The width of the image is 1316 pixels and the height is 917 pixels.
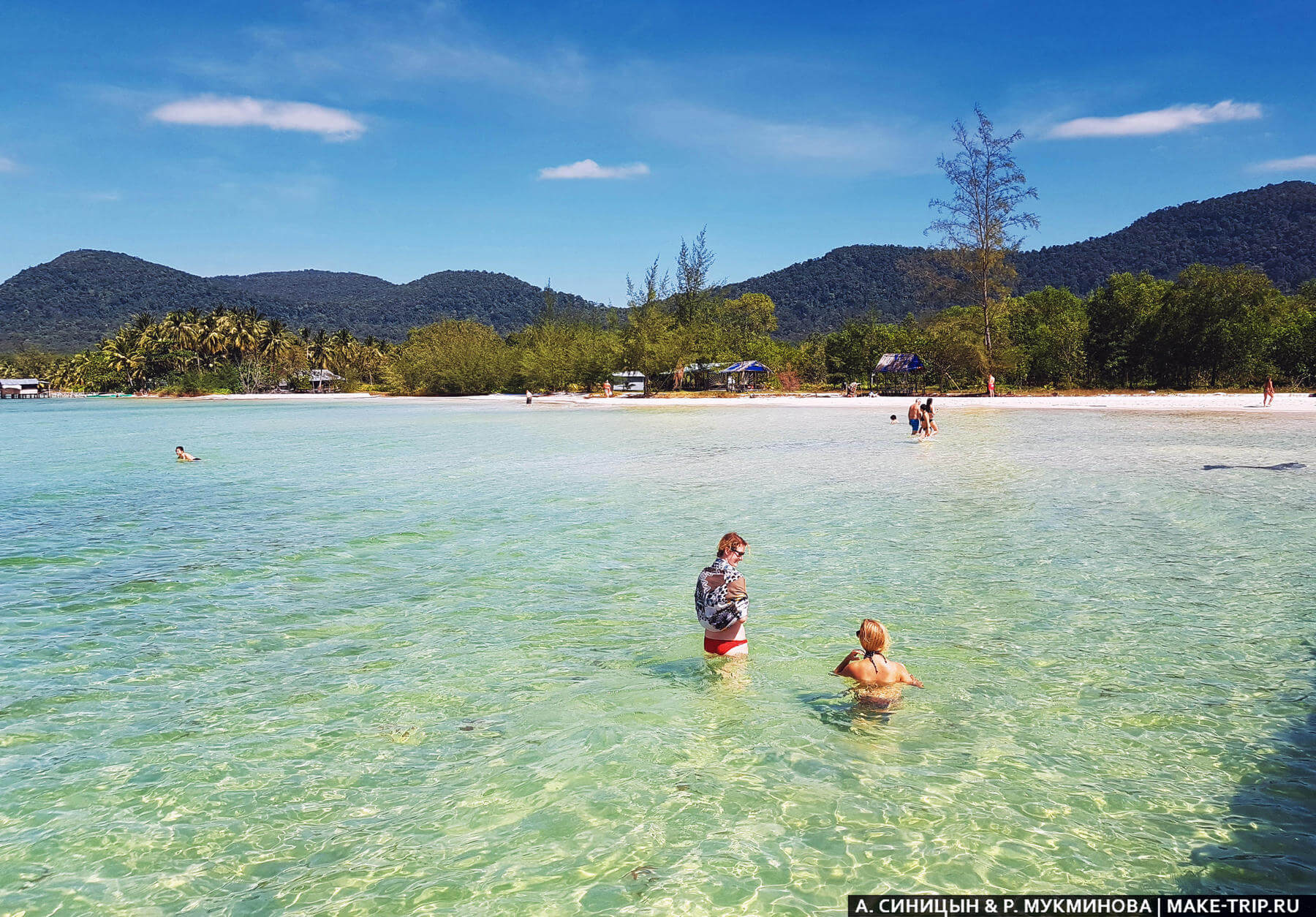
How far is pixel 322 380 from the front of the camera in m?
139

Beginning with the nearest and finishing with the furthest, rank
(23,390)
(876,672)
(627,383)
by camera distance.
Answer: (876,672), (627,383), (23,390)

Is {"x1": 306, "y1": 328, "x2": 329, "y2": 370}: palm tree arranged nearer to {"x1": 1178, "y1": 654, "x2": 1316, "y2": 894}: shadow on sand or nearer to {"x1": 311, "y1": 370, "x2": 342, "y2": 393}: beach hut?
{"x1": 311, "y1": 370, "x2": 342, "y2": 393}: beach hut


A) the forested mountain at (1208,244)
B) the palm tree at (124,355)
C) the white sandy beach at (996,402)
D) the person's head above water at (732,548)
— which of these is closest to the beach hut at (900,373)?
the white sandy beach at (996,402)

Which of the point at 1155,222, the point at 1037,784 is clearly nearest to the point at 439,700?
the point at 1037,784

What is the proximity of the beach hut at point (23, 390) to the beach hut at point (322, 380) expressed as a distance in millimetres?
58123

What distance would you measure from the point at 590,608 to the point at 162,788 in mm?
5305

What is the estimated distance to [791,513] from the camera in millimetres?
17234

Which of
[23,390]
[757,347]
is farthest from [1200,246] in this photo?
[23,390]

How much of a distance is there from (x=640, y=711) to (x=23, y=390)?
188m

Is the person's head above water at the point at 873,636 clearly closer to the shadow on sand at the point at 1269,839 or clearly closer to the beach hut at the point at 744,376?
the shadow on sand at the point at 1269,839

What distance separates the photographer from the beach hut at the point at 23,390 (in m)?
155

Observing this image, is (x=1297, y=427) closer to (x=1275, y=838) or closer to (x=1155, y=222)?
(x=1275, y=838)

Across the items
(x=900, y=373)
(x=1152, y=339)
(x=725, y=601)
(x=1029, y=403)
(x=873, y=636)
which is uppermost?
(x=1152, y=339)

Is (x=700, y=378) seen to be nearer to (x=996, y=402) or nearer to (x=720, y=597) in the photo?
(x=996, y=402)
